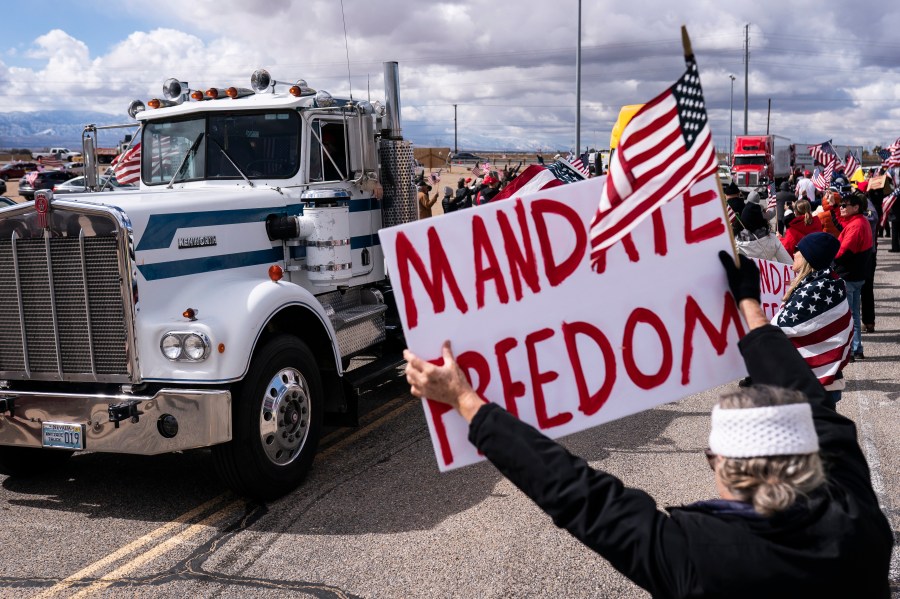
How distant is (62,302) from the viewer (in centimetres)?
568

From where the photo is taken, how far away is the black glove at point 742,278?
2.77 m

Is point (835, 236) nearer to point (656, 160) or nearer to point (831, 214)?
point (831, 214)

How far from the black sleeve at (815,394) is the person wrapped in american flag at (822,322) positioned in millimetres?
2858

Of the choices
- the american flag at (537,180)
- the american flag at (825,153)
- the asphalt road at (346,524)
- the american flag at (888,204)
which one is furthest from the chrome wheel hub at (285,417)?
the american flag at (825,153)

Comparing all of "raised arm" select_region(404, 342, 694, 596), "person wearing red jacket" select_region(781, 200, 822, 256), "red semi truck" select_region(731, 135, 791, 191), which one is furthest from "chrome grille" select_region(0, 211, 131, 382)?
"red semi truck" select_region(731, 135, 791, 191)

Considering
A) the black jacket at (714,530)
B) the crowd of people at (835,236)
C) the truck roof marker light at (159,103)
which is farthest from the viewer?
the crowd of people at (835,236)

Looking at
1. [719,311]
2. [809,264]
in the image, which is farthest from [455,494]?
[719,311]

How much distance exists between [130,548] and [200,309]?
1509 mm

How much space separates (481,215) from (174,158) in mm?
5376

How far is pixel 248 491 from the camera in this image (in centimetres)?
566

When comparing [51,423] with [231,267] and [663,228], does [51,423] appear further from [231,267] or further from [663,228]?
[663,228]

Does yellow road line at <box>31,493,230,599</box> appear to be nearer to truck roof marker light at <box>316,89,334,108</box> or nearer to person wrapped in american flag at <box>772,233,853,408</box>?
truck roof marker light at <box>316,89,334,108</box>

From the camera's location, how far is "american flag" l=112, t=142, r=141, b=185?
7.77 meters

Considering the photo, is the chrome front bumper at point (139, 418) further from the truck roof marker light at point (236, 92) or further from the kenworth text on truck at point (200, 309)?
the truck roof marker light at point (236, 92)
